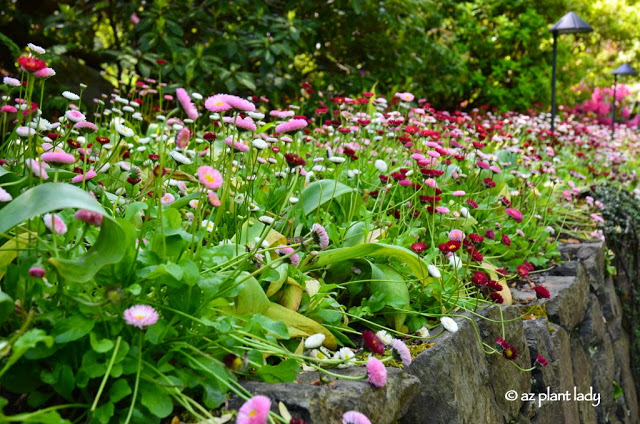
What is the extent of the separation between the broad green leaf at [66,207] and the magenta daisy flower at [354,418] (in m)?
0.47

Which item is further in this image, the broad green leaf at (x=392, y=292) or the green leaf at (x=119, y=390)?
the broad green leaf at (x=392, y=292)

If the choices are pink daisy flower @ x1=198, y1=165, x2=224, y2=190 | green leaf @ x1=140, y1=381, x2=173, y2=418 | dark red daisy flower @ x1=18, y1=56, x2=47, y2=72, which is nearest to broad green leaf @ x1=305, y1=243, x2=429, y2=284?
pink daisy flower @ x1=198, y1=165, x2=224, y2=190

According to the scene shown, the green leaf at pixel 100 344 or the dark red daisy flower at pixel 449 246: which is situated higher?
the green leaf at pixel 100 344

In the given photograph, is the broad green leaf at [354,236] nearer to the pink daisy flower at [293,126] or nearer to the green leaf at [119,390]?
the pink daisy flower at [293,126]

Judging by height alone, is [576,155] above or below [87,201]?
below

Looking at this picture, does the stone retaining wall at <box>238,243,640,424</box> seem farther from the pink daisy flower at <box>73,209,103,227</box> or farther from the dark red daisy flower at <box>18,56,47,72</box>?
the dark red daisy flower at <box>18,56,47,72</box>

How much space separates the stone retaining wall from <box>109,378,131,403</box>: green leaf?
0.81 feet

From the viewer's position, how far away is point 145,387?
107cm

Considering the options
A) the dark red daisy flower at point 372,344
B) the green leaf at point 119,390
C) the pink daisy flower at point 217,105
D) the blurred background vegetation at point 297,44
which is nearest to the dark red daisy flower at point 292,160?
the pink daisy flower at point 217,105

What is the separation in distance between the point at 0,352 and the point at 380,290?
101cm

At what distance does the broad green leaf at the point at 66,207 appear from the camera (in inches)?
40.8

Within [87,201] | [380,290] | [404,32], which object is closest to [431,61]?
[404,32]

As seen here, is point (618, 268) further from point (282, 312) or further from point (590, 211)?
point (282, 312)

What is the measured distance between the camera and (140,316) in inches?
40.0
